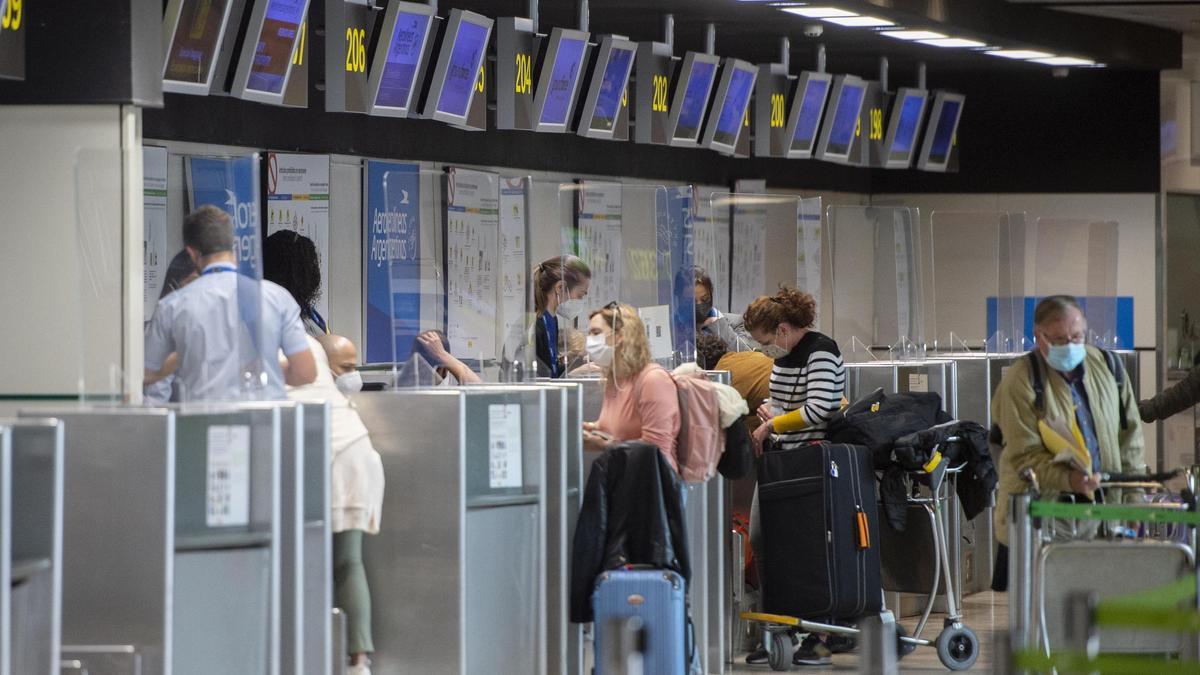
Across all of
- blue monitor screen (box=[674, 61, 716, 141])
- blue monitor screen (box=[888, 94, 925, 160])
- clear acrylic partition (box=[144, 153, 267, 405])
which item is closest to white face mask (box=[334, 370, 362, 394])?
clear acrylic partition (box=[144, 153, 267, 405])

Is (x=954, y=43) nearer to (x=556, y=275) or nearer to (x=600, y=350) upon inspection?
(x=556, y=275)

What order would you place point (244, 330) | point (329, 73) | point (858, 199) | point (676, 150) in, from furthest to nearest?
point (858, 199) → point (676, 150) → point (329, 73) → point (244, 330)

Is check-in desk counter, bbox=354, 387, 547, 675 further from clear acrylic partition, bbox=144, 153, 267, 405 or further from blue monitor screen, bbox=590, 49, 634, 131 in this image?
blue monitor screen, bbox=590, 49, 634, 131

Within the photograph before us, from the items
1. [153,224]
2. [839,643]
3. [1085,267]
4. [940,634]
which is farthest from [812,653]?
[1085,267]

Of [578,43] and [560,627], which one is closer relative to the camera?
[560,627]

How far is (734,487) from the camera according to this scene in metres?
8.37

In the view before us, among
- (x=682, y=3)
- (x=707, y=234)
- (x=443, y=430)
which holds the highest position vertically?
(x=682, y=3)

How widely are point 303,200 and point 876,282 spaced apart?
2957 mm

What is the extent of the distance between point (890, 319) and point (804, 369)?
1.89 meters

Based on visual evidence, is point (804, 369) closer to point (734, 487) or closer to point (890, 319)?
point (734, 487)

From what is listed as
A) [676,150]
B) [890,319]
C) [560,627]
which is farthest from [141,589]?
[676,150]

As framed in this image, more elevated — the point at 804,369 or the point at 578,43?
the point at 578,43

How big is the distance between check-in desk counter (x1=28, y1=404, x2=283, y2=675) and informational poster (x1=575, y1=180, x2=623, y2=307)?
2.38 metres

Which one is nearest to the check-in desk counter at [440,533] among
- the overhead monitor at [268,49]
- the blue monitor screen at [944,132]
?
the overhead monitor at [268,49]
